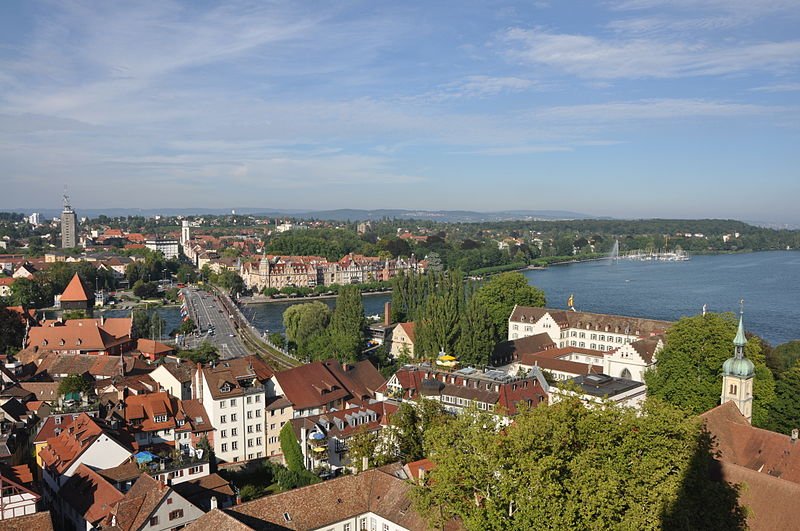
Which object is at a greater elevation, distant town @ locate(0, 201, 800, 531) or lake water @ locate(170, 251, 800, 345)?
distant town @ locate(0, 201, 800, 531)

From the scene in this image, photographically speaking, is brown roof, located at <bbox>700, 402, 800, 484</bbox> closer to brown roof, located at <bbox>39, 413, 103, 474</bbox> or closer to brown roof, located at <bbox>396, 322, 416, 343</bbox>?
brown roof, located at <bbox>39, 413, 103, 474</bbox>

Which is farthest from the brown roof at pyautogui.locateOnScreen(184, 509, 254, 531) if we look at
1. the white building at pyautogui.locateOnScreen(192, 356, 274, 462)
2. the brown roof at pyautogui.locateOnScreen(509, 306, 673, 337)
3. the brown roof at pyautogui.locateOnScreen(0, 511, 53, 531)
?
the brown roof at pyautogui.locateOnScreen(509, 306, 673, 337)

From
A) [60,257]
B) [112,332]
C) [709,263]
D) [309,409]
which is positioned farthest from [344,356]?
[709,263]

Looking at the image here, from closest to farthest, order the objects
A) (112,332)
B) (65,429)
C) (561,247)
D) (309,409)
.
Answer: (65,429)
(309,409)
(112,332)
(561,247)

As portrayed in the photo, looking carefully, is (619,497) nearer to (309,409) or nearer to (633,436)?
(633,436)

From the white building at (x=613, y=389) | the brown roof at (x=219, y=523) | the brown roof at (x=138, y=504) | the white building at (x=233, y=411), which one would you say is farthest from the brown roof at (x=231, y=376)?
the white building at (x=613, y=389)

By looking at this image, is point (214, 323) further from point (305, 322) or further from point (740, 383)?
point (740, 383)

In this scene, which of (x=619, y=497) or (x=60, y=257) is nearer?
(x=619, y=497)
